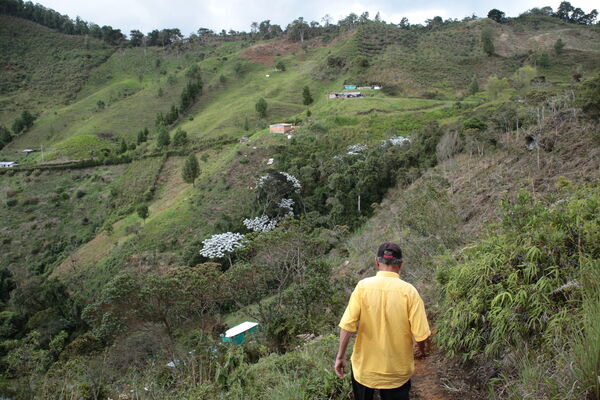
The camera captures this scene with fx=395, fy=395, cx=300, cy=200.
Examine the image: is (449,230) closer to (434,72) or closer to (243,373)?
(243,373)

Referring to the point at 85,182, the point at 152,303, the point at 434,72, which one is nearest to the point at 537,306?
the point at 152,303

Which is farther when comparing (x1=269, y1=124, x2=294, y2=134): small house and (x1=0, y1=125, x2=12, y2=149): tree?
(x1=0, y1=125, x2=12, y2=149): tree

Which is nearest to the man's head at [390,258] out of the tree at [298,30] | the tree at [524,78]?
the tree at [524,78]

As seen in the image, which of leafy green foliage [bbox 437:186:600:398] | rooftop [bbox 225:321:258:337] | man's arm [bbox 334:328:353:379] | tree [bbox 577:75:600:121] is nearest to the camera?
man's arm [bbox 334:328:353:379]

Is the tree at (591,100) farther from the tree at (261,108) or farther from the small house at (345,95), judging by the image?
the tree at (261,108)

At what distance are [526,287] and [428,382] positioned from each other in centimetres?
119

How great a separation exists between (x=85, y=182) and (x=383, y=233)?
33.8m

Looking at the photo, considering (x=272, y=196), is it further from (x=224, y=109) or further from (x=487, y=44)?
(x=487, y=44)

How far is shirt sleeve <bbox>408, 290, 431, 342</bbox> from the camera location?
8.07 feet

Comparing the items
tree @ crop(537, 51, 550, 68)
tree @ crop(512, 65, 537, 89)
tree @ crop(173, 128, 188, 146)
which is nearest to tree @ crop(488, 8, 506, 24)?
tree @ crop(537, 51, 550, 68)

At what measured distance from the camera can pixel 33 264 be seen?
29531 mm

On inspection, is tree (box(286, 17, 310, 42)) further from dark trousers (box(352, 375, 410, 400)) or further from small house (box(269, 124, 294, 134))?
dark trousers (box(352, 375, 410, 400))

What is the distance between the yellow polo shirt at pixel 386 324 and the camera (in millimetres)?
2512

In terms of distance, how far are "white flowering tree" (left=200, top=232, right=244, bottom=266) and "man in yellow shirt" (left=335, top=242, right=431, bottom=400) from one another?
1717 cm
